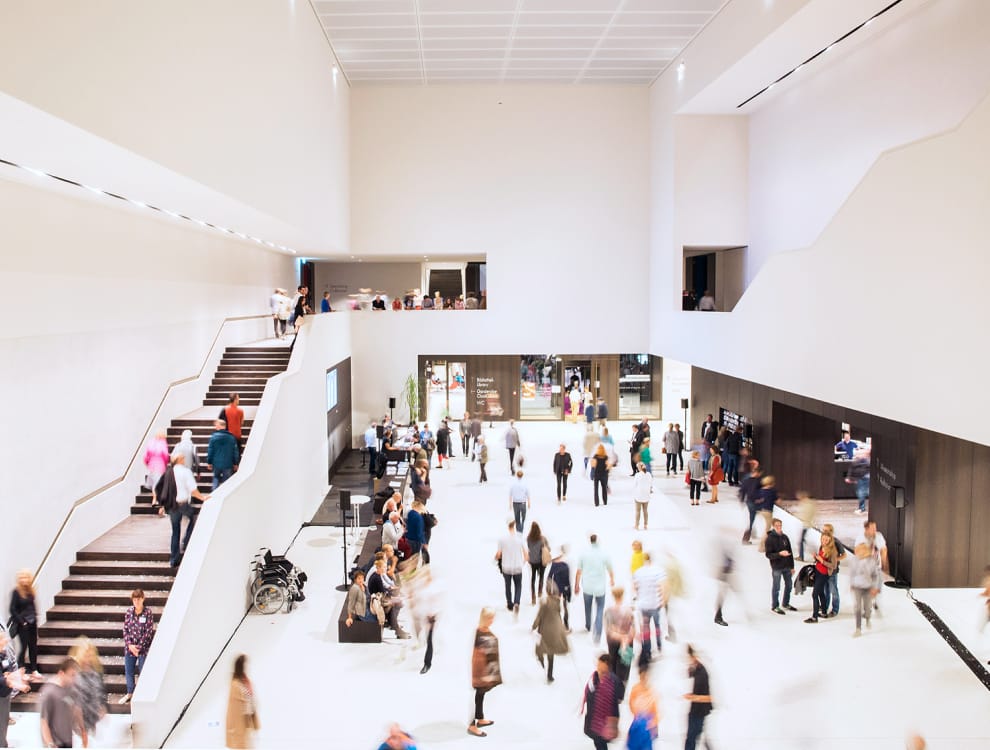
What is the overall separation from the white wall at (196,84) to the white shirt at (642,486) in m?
8.02

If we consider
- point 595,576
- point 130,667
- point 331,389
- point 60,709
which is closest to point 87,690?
point 60,709

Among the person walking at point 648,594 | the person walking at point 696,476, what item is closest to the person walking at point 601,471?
the person walking at point 696,476

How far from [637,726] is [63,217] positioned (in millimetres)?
9263

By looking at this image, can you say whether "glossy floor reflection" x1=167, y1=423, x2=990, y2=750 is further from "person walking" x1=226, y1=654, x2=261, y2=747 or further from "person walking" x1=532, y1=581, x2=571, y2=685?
"person walking" x1=226, y1=654, x2=261, y2=747

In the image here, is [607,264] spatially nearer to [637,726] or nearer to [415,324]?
[415,324]

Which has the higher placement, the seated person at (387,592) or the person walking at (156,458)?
the person walking at (156,458)

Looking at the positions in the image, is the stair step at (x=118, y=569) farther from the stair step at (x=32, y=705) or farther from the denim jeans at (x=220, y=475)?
the stair step at (x=32, y=705)

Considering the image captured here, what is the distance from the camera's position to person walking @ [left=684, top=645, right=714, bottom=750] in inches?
255

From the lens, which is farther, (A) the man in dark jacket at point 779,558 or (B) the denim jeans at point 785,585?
(B) the denim jeans at point 785,585

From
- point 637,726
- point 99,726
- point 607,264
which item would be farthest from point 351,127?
point 637,726

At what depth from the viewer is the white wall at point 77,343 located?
8711 mm

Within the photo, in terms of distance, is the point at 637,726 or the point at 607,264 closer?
the point at 637,726

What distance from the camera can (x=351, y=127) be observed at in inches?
847

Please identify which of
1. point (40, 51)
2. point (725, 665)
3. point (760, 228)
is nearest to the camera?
point (40, 51)
